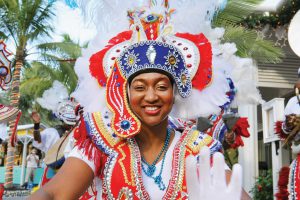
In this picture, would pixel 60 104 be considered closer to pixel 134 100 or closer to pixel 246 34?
pixel 134 100

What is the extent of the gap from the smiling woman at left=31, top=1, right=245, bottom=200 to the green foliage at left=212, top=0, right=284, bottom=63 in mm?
6478

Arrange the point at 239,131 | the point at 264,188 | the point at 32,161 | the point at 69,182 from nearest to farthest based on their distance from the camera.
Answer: the point at 69,182, the point at 239,131, the point at 264,188, the point at 32,161

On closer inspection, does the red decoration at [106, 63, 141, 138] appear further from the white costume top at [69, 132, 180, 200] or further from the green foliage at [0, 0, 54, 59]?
the green foliage at [0, 0, 54, 59]

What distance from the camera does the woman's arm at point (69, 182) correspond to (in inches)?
69.7

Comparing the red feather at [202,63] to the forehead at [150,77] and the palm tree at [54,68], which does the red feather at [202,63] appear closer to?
the forehead at [150,77]

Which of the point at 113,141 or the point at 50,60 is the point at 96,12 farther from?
the point at 50,60

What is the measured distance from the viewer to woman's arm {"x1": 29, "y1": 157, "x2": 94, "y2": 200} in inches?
69.7

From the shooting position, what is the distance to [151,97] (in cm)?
194

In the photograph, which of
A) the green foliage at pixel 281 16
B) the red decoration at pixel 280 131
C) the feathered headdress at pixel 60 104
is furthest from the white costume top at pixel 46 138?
the green foliage at pixel 281 16

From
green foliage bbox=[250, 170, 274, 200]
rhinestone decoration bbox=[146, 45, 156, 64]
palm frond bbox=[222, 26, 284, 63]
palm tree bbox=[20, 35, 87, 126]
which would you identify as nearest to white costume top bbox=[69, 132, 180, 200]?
rhinestone decoration bbox=[146, 45, 156, 64]

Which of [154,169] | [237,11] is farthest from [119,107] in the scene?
[237,11]

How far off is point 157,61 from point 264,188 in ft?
19.1

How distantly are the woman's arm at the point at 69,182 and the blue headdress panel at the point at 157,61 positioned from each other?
476 millimetres

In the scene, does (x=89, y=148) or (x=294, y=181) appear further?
(x=294, y=181)
